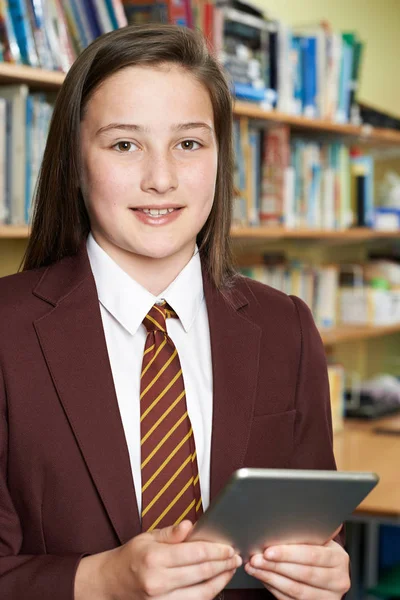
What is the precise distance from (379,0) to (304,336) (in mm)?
3510

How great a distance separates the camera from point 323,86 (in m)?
3.59

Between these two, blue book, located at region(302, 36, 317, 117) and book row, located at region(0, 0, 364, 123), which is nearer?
book row, located at region(0, 0, 364, 123)

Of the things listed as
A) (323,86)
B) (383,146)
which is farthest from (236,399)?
(383,146)

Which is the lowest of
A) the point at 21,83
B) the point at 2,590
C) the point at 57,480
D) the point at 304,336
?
the point at 2,590

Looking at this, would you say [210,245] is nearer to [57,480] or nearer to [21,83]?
[57,480]

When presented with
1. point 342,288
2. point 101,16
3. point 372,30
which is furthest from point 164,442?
point 372,30

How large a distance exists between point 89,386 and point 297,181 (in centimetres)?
236

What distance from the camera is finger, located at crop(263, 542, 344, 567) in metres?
1.25

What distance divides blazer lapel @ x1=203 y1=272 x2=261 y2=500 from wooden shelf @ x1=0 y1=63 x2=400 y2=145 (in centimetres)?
96

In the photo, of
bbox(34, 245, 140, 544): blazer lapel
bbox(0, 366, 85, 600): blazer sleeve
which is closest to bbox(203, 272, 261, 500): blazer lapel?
bbox(34, 245, 140, 544): blazer lapel

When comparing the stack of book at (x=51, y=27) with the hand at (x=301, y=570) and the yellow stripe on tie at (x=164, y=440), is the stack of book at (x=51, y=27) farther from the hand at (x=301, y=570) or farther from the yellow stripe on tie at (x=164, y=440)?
the hand at (x=301, y=570)

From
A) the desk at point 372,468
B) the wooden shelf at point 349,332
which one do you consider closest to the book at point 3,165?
the desk at point 372,468

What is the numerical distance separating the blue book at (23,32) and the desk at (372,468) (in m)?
1.49

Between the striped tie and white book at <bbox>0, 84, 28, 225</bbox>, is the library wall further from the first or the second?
the striped tie
